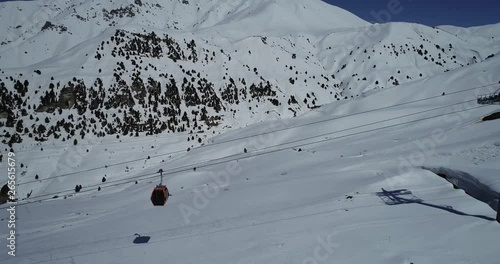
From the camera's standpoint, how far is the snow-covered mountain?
58.1 m

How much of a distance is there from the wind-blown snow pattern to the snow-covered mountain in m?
0.43

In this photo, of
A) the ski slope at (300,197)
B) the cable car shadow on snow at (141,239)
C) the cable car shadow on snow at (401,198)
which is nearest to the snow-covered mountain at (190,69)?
the ski slope at (300,197)

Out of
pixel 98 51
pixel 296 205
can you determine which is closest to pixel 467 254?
pixel 296 205

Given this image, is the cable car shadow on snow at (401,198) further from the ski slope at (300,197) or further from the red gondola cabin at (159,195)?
the red gondola cabin at (159,195)

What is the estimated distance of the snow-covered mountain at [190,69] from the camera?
191 ft

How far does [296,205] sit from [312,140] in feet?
76.5

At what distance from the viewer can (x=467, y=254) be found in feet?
33.9

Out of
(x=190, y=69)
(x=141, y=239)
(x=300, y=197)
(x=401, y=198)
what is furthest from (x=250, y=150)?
(x=190, y=69)

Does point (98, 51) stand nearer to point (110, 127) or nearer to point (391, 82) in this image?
point (110, 127)

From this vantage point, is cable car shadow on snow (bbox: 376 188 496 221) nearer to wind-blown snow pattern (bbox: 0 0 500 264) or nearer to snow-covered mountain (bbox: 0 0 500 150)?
wind-blown snow pattern (bbox: 0 0 500 264)

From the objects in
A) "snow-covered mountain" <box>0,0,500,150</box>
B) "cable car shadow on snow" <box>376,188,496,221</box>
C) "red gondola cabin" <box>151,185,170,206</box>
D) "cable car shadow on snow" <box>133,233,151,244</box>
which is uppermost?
"snow-covered mountain" <box>0,0,500,150</box>

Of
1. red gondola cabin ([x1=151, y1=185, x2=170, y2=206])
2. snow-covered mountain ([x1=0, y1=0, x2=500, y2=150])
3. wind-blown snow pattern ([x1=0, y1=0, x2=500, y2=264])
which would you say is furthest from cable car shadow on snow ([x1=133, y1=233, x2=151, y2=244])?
snow-covered mountain ([x1=0, y1=0, x2=500, y2=150])

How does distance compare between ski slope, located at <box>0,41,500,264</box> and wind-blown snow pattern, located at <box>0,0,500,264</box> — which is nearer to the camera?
ski slope, located at <box>0,41,500,264</box>

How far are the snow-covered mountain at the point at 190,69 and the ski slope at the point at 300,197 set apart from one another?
11.2m
